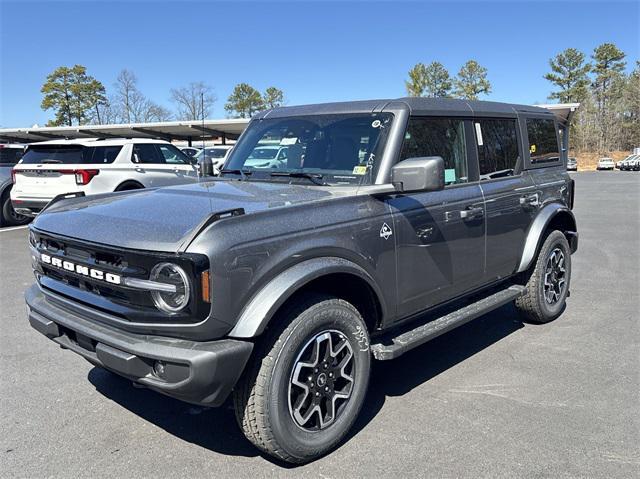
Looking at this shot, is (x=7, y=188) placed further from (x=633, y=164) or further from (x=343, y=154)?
(x=633, y=164)

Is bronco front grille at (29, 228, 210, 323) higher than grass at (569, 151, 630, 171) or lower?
lower

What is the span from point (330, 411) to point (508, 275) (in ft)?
7.72

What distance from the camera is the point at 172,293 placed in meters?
2.56

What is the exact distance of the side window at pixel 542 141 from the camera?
16.9 feet

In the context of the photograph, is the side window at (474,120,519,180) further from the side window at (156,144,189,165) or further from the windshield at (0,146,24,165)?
the windshield at (0,146,24,165)

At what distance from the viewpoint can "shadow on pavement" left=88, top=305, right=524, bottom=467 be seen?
3.28 meters

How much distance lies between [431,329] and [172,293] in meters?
1.87

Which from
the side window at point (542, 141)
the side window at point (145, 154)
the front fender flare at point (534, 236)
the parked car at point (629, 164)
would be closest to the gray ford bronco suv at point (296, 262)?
the front fender flare at point (534, 236)

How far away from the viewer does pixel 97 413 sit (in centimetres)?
355

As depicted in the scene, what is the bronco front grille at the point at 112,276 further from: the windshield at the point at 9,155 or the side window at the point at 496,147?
the windshield at the point at 9,155

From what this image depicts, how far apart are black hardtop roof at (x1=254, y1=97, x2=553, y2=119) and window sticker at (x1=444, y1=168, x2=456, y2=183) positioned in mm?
Result: 427

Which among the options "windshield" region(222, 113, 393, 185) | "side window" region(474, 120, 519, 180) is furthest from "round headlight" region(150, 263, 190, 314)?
"side window" region(474, 120, 519, 180)

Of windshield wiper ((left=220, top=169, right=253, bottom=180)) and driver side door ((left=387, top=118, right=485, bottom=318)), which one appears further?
windshield wiper ((left=220, top=169, right=253, bottom=180))

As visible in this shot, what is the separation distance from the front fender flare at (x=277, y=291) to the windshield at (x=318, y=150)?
787 millimetres
